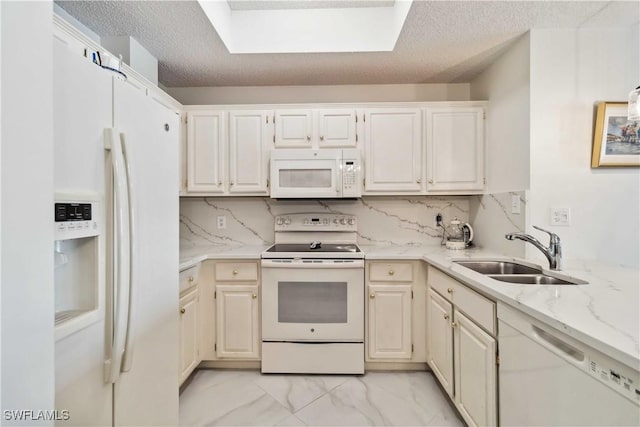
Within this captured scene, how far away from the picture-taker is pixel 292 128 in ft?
8.29

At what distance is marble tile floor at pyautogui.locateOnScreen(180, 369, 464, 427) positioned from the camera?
177cm

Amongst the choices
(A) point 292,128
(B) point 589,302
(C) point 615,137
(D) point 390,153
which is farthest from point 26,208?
(C) point 615,137

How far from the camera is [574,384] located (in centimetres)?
87

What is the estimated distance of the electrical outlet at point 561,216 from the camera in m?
1.91

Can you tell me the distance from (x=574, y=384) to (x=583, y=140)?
1686mm

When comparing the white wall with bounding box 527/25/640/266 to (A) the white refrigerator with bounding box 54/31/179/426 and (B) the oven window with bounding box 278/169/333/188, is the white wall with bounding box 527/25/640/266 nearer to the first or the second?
(B) the oven window with bounding box 278/169/333/188

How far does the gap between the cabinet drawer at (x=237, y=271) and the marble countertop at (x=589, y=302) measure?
0.46 metres

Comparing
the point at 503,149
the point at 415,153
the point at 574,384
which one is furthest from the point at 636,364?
the point at 415,153

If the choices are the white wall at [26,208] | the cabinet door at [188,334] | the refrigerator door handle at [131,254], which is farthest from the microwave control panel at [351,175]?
the white wall at [26,208]

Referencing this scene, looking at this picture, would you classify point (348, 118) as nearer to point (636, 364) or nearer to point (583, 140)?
point (583, 140)

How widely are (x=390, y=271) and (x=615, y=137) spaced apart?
1631 millimetres

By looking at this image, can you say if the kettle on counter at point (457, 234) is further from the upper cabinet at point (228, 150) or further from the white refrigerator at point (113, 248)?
the white refrigerator at point (113, 248)

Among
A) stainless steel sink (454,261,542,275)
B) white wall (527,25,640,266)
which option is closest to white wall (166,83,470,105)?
white wall (527,25,640,266)

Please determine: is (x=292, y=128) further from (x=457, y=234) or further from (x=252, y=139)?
(x=457, y=234)
